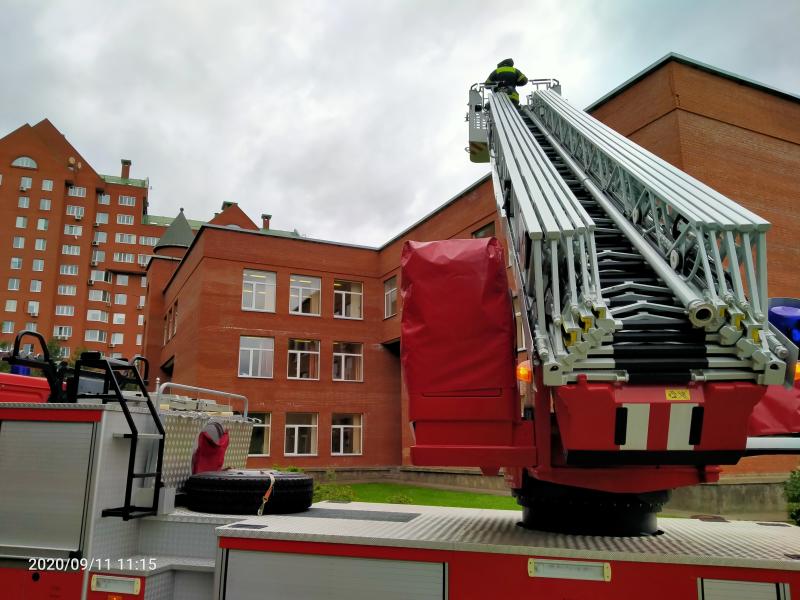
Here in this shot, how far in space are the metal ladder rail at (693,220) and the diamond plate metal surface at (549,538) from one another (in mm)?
1289

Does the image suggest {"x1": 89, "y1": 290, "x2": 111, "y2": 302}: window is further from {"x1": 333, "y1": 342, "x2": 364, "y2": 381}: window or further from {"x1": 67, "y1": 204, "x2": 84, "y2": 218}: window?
{"x1": 333, "y1": 342, "x2": 364, "y2": 381}: window

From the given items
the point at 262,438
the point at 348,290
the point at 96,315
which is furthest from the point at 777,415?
the point at 96,315

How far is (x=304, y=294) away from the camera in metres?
34.6

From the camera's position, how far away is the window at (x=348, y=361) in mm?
34562

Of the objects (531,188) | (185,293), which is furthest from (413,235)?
(531,188)

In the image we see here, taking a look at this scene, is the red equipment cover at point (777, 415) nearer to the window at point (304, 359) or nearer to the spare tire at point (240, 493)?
the spare tire at point (240, 493)

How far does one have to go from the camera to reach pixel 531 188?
Result: 429 cm

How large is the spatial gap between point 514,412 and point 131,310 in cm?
8517

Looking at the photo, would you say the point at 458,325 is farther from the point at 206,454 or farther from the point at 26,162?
the point at 26,162

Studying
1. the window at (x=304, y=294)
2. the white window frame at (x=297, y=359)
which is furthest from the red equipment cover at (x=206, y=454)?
the window at (x=304, y=294)

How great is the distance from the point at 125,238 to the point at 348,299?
186 ft

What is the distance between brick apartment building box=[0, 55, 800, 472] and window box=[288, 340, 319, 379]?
56 millimetres

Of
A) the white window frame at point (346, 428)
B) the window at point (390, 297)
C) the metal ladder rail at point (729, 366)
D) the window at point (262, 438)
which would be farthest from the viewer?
the window at point (390, 297)

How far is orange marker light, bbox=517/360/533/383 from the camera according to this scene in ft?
13.0
